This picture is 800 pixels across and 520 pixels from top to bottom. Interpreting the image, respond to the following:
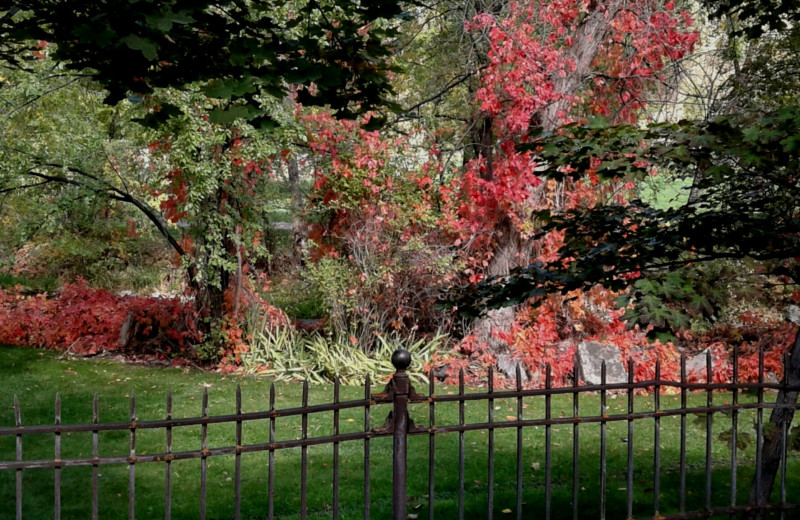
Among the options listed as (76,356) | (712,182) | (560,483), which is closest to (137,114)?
(76,356)

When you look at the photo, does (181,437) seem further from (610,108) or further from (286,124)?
(610,108)

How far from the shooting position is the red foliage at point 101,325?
11.9m

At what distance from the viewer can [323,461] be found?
714 cm

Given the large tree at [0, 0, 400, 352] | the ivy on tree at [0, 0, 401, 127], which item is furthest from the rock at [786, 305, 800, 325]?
Answer: the ivy on tree at [0, 0, 401, 127]

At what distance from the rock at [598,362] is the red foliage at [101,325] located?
5.39 m

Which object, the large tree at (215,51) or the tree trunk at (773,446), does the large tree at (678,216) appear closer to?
the tree trunk at (773,446)

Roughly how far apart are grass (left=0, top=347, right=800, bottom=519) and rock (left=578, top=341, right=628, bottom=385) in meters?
0.38

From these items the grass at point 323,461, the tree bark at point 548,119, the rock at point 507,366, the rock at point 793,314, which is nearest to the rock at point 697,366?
the grass at point 323,461

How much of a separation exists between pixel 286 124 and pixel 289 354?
3165 mm

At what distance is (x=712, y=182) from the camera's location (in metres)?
4.37

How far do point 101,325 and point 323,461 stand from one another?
6.76m

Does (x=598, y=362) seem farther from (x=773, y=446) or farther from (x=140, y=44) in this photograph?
(x=140, y=44)

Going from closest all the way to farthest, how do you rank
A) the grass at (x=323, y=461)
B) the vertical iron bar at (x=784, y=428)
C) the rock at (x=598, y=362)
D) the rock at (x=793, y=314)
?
1. the vertical iron bar at (x=784, y=428)
2. the grass at (x=323, y=461)
3. the rock at (x=598, y=362)
4. the rock at (x=793, y=314)

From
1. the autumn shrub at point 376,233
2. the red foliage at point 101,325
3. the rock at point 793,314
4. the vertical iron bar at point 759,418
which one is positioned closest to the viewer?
the vertical iron bar at point 759,418
